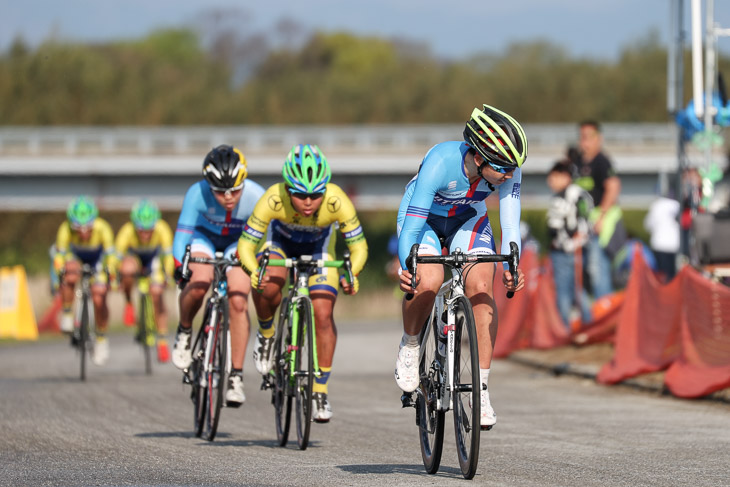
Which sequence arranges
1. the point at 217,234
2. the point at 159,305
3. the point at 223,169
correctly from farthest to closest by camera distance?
the point at 159,305, the point at 217,234, the point at 223,169

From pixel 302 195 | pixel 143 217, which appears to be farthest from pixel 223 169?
pixel 143 217

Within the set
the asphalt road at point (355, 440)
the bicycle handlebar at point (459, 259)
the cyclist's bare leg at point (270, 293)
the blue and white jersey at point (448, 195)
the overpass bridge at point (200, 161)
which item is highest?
the overpass bridge at point (200, 161)

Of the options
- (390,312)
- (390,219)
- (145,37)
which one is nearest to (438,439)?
(390,312)

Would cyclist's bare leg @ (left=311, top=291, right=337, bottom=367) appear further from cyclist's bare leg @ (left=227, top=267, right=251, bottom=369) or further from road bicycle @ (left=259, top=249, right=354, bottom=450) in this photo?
cyclist's bare leg @ (left=227, top=267, right=251, bottom=369)

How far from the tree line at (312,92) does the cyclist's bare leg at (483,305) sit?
6068cm

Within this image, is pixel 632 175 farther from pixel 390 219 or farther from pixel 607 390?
pixel 607 390

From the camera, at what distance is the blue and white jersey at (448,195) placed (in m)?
8.13

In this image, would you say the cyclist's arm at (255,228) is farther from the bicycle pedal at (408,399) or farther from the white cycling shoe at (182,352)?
the bicycle pedal at (408,399)

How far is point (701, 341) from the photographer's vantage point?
13211 millimetres

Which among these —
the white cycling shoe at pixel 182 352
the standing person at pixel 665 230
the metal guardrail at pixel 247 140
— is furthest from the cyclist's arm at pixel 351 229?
the metal guardrail at pixel 247 140

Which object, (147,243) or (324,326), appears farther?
(147,243)

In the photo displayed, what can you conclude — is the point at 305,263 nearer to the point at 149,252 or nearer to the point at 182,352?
the point at 182,352

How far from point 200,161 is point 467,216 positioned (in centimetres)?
4480

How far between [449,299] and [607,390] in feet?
22.1
